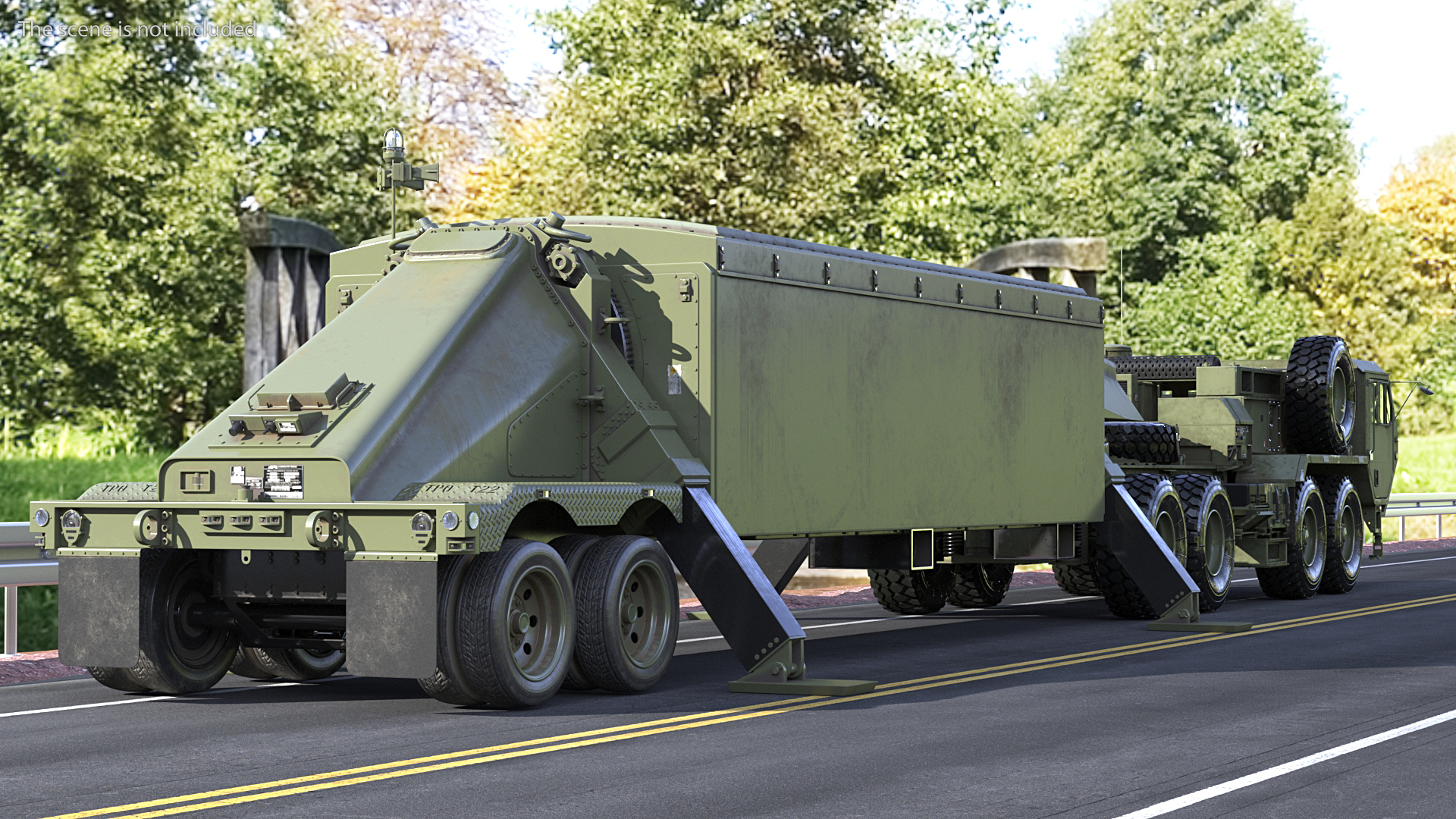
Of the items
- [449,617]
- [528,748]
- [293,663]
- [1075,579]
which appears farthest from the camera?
[1075,579]

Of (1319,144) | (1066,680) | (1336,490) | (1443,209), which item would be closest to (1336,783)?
(1066,680)

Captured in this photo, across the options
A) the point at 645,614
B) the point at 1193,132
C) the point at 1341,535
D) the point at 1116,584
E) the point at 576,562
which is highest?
the point at 1193,132

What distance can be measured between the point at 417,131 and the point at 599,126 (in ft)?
81.6

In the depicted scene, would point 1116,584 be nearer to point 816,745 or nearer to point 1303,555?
point 1303,555

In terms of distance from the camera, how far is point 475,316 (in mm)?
11820

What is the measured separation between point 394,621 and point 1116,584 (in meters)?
9.71

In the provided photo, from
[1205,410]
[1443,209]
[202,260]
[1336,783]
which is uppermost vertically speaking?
[1443,209]

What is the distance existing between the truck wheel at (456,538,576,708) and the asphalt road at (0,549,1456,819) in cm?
21

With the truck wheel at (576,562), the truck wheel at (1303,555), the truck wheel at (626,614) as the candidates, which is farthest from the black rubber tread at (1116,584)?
the truck wheel at (576,562)

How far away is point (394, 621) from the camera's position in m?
10.2

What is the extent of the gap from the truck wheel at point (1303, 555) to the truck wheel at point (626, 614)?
11.9 meters

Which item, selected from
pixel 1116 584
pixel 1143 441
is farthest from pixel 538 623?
pixel 1143 441

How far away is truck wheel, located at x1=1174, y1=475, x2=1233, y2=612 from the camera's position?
1934 cm

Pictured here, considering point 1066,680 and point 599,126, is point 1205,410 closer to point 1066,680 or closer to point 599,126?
point 1066,680
